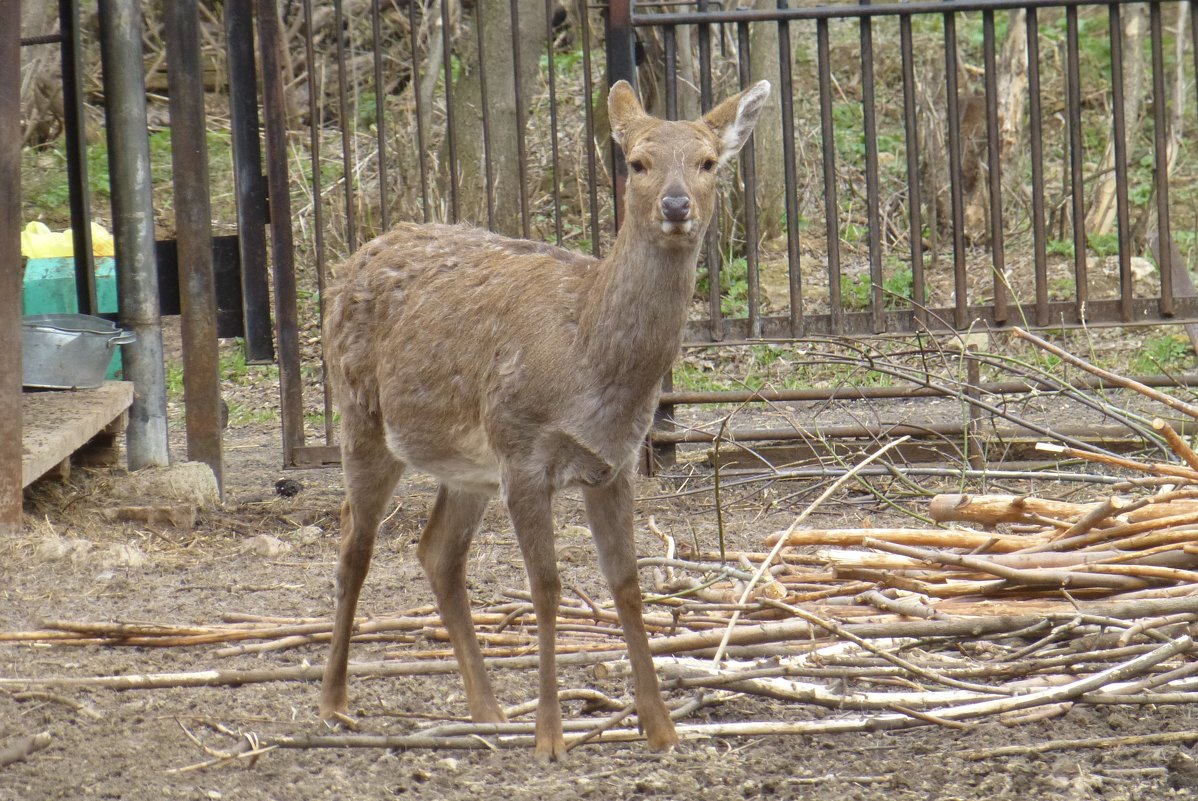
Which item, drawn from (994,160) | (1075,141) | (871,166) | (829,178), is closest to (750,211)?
(829,178)

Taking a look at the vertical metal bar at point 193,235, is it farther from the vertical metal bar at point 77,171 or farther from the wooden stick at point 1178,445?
the wooden stick at point 1178,445

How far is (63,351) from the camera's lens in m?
7.36

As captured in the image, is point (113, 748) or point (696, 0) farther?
point (696, 0)

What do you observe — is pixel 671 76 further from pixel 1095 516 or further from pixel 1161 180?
pixel 1095 516

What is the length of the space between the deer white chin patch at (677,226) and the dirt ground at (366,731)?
142 cm

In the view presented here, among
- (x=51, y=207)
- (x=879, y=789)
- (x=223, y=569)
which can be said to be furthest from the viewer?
(x=51, y=207)

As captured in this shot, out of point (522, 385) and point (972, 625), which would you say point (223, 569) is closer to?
point (522, 385)

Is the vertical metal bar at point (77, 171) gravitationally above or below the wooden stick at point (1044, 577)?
above

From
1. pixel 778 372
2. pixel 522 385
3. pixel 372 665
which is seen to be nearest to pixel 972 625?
pixel 522 385

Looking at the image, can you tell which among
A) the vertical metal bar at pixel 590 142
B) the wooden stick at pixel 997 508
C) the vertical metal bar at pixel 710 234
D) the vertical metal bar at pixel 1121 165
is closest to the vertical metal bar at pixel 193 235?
the vertical metal bar at pixel 590 142

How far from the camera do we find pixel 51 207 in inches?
533

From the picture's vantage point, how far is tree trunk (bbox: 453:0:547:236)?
31.9 ft

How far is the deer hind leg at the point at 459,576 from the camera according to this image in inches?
174

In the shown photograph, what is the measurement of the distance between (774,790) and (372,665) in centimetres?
156
